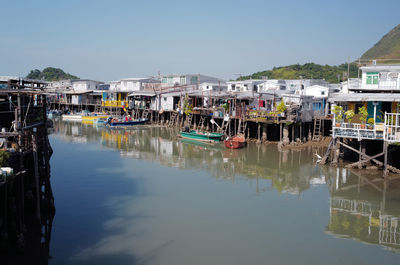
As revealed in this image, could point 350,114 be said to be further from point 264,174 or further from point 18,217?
point 18,217

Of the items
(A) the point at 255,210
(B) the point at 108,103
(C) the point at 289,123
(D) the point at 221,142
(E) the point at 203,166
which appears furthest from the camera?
(B) the point at 108,103

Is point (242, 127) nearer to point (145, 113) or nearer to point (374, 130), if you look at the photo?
point (374, 130)

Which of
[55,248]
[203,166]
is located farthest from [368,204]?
[55,248]

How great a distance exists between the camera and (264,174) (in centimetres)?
2412

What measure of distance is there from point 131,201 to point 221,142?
18.4 meters

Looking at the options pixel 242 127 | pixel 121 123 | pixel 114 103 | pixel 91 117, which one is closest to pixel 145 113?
pixel 114 103

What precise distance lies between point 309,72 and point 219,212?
219 feet

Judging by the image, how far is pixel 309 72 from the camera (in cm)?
7769

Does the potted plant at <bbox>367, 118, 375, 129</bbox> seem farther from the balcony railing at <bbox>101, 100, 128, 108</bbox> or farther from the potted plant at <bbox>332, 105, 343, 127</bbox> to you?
the balcony railing at <bbox>101, 100, 128, 108</bbox>

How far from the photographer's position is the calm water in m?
12.9

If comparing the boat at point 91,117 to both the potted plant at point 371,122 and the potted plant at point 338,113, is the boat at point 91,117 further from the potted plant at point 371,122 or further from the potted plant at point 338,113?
the potted plant at point 371,122

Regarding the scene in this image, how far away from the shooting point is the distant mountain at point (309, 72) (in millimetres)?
75125

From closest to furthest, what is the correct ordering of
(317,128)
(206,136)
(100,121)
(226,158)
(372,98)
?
(372,98), (226,158), (206,136), (317,128), (100,121)

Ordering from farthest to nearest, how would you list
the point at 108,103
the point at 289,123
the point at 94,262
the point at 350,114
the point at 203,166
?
the point at 108,103 < the point at 289,123 < the point at 203,166 < the point at 350,114 < the point at 94,262
